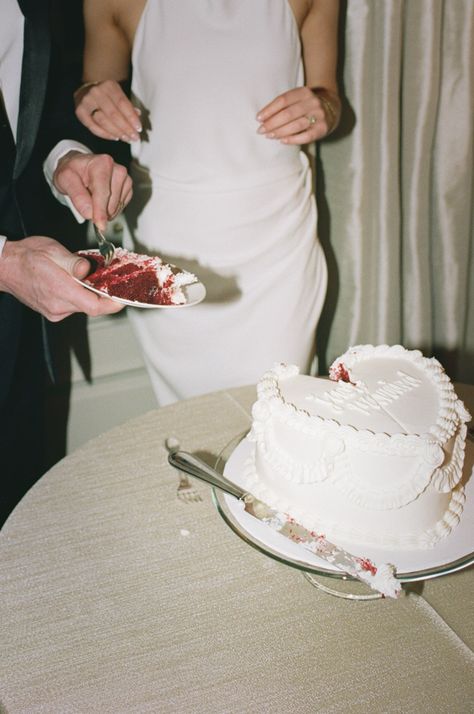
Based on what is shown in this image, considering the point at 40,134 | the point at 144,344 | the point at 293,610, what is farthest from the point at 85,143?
the point at 293,610

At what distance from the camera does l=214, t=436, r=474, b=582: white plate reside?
2.12 feet

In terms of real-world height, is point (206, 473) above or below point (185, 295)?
below

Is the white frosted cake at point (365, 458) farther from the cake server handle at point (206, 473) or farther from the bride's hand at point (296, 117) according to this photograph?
the bride's hand at point (296, 117)

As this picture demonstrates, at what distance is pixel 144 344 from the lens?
5.47ft

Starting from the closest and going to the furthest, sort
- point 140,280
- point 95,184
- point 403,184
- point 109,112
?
point 140,280 < point 95,184 < point 109,112 < point 403,184

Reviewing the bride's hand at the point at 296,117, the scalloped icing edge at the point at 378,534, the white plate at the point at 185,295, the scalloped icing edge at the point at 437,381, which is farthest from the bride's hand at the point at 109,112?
the scalloped icing edge at the point at 378,534

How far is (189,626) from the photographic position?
0.66m

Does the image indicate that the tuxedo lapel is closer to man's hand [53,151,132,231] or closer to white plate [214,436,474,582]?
man's hand [53,151,132,231]

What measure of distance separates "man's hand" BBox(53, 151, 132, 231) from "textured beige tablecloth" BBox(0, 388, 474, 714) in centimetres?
55

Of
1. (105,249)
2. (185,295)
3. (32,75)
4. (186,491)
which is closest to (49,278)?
(105,249)

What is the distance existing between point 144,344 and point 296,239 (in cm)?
51

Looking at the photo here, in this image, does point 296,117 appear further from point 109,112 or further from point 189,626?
point 189,626

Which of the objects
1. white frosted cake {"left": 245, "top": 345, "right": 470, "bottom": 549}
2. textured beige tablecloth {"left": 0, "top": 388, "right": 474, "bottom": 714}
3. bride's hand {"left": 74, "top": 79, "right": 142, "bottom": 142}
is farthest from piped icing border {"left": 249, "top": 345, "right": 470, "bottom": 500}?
bride's hand {"left": 74, "top": 79, "right": 142, "bottom": 142}

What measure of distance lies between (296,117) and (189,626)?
1.07 meters
